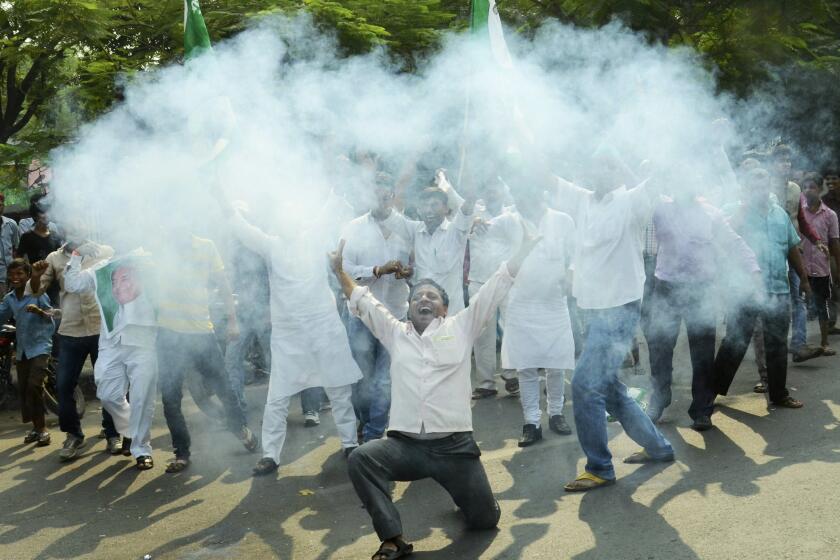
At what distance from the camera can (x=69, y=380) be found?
7.57 m

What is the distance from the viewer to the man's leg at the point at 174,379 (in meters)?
7.00

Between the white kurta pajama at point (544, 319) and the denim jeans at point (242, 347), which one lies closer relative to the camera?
the white kurta pajama at point (544, 319)

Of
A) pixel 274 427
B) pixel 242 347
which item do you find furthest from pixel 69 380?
pixel 274 427

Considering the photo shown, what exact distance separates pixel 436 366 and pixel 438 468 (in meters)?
0.53

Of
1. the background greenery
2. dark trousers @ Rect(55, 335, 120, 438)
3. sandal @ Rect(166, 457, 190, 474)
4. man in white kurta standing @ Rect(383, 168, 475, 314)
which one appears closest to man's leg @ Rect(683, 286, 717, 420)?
man in white kurta standing @ Rect(383, 168, 475, 314)

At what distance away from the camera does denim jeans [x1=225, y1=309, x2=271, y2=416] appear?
807cm

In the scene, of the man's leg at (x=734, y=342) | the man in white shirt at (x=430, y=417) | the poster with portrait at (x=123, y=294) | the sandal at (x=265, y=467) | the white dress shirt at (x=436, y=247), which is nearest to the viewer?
the man in white shirt at (x=430, y=417)

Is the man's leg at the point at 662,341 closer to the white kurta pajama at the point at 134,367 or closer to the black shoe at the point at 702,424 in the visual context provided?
the black shoe at the point at 702,424

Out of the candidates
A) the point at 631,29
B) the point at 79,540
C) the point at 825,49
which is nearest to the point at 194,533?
the point at 79,540

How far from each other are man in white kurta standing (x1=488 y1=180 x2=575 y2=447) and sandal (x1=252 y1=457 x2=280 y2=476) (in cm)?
174

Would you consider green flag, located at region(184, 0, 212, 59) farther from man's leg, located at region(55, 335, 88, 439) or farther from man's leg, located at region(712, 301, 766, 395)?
man's leg, located at region(712, 301, 766, 395)

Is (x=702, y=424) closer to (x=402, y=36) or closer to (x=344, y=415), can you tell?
(x=344, y=415)

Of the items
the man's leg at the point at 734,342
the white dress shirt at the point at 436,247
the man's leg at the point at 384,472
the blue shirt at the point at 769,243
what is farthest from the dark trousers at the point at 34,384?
the blue shirt at the point at 769,243

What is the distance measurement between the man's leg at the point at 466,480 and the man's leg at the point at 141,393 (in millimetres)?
2744
